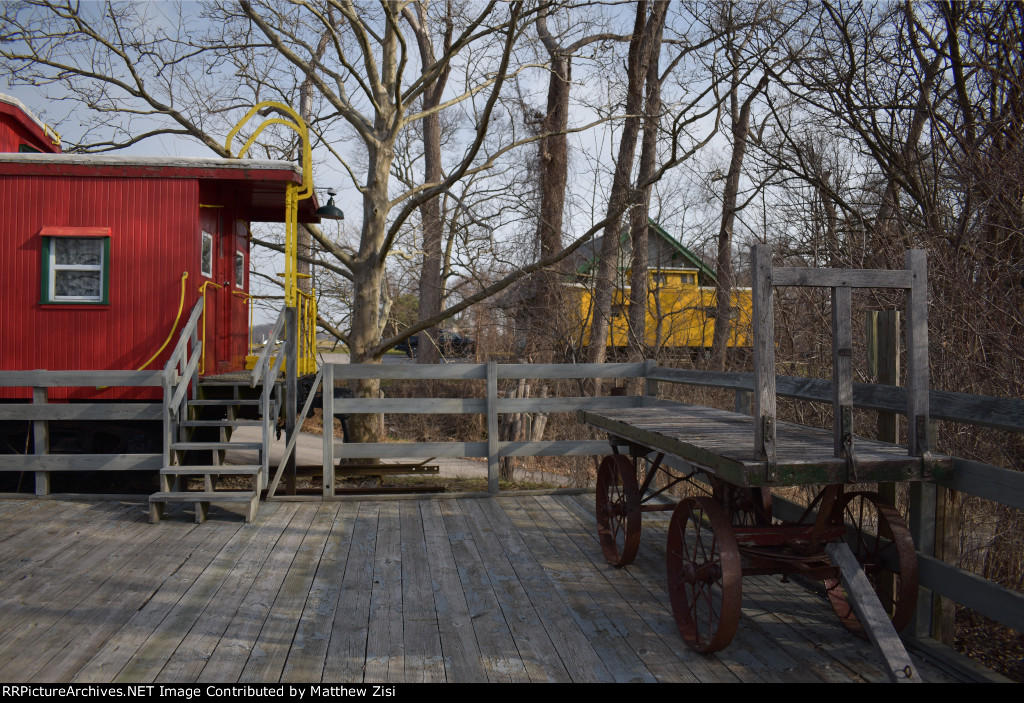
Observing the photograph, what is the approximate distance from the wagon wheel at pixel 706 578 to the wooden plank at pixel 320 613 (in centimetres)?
172

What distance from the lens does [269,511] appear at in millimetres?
6535

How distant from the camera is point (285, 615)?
4105 millimetres

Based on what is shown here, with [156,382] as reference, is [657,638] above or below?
below

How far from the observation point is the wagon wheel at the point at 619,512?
15.7 feet

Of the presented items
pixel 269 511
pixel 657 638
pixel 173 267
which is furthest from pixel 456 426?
pixel 657 638

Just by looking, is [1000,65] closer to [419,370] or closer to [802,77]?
[802,77]

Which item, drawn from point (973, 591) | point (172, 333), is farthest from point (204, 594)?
point (172, 333)

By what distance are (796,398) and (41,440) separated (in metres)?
6.42

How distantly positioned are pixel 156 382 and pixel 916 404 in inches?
240

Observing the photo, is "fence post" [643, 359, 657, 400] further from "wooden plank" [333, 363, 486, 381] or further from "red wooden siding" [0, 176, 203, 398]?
"red wooden siding" [0, 176, 203, 398]

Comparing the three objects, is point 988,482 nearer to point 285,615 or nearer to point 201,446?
point 285,615

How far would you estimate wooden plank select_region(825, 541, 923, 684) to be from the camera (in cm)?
303

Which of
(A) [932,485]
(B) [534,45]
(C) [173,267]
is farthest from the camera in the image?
(B) [534,45]

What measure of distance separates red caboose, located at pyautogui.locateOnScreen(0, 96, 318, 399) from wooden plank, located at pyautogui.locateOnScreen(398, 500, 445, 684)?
164 inches
